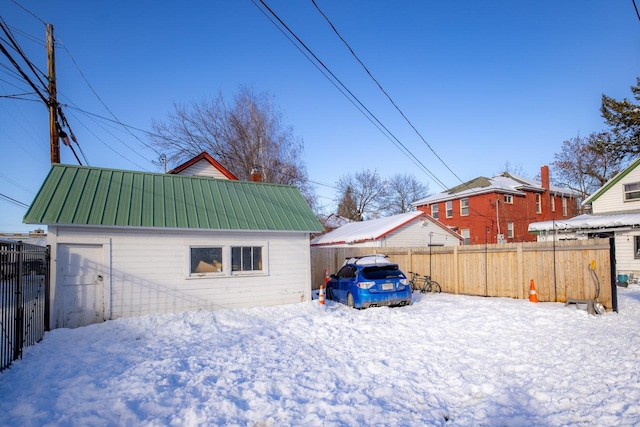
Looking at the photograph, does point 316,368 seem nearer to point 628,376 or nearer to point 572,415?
point 572,415

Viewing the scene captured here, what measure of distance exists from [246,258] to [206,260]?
1254 millimetres

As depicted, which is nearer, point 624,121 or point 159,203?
point 159,203

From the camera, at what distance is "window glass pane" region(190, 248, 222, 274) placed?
1116 cm

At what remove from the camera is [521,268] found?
41.0ft

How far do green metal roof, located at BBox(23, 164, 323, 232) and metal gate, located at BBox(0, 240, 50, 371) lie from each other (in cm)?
179

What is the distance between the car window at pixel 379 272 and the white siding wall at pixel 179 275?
2.35 m

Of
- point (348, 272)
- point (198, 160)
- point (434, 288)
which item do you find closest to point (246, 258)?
point (348, 272)

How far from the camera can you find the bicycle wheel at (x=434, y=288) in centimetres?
1543

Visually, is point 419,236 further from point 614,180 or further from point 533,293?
point 533,293

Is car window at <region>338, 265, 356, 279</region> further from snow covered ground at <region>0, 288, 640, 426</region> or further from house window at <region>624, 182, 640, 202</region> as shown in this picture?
house window at <region>624, 182, 640, 202</region>

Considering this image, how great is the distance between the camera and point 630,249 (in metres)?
19.1

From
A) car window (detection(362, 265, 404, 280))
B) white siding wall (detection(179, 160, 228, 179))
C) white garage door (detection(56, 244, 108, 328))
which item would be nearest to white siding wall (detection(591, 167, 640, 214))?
car window (detection(362, 265, 404, 280))

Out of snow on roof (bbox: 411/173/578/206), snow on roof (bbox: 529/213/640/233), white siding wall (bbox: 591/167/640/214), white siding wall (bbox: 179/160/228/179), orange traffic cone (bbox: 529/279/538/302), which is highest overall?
snow on roof (bbox: 411/173/578/206)

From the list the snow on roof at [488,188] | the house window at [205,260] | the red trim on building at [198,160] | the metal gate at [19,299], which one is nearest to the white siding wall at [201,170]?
the red trim on building at [198,160]
